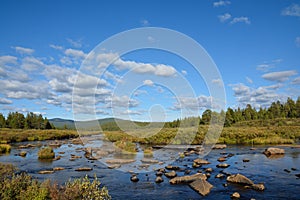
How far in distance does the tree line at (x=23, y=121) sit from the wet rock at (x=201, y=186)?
81.8m

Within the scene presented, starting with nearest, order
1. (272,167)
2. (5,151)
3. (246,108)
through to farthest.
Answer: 1. (272,167)
2. (5,151)
3. (246,108)

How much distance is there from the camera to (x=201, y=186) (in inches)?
672

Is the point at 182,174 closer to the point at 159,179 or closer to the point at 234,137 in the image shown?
the point at 159,179

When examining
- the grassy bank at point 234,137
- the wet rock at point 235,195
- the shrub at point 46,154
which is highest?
the grassy bank at point 234,137

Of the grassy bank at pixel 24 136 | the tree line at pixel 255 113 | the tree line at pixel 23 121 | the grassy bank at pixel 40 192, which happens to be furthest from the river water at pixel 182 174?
the tree line at pixel 23 121

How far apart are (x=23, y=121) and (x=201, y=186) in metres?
86.8

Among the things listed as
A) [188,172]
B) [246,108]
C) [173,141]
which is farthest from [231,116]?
[188,172]

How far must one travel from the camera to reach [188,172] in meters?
22.1

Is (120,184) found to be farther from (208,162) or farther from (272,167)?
(272,167)

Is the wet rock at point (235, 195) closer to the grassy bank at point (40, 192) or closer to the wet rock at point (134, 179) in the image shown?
the wet rock at point (134, 179)

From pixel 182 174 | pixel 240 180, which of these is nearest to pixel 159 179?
pixel 182 174

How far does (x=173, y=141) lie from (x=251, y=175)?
96.5 feet

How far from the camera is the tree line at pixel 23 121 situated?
8559 cm

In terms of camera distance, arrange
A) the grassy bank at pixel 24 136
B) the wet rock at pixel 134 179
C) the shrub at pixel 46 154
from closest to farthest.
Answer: the wet rock at pixel 134 179 < the shrub at pixel 46 154 < the grassy bank at pixel 24 136
